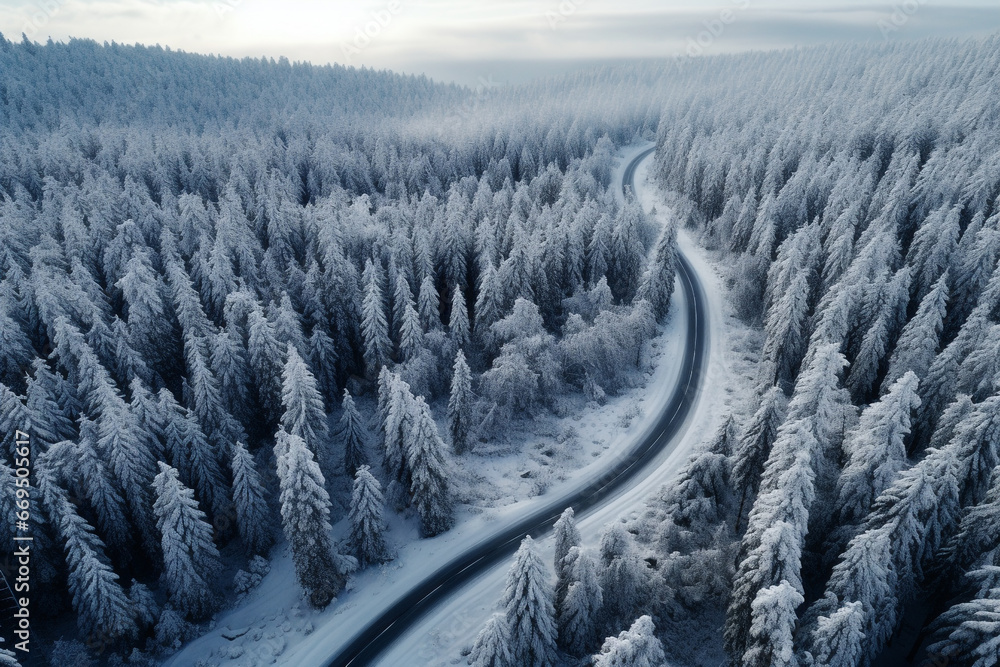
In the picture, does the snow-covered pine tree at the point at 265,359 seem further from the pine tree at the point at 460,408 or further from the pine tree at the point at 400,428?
the pine tree at the point at 460,408

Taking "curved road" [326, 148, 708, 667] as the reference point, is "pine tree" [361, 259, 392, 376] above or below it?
above

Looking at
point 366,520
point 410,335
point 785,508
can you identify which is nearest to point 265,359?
point 410,335

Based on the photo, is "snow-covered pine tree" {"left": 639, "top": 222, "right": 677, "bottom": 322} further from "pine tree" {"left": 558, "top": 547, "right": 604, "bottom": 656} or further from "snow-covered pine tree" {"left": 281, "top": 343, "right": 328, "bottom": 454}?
"snow-covered pine tree" {"left": 281, "top": 343, "right": 328, "bottom": 454}

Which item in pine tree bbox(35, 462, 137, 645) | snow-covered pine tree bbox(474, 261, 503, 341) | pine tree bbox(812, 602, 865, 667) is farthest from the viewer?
snow-covered pine tree bbox(474, 261, 503, 341)

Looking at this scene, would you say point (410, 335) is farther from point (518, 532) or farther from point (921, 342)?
point (921, 342)

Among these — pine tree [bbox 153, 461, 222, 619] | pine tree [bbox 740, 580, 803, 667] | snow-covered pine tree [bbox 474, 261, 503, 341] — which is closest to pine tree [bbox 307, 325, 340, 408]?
snow-covered pine tree [bbox 474, 261, 503, 341]

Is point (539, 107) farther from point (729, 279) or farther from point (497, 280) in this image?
point (497, 280)
